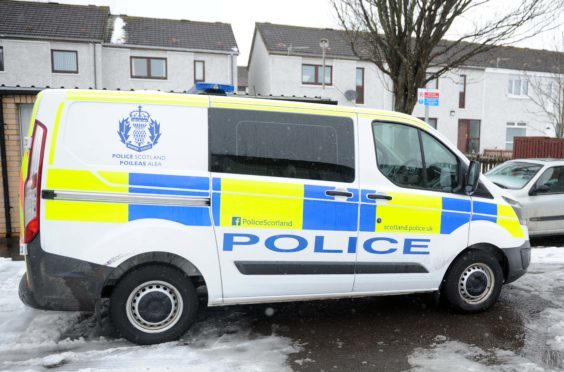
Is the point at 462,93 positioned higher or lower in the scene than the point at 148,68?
lower

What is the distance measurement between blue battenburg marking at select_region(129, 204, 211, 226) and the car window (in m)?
6.43

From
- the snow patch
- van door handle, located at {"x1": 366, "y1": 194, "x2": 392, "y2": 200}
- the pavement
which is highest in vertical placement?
the snow patch

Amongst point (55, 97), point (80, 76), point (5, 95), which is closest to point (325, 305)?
point (55, 97)

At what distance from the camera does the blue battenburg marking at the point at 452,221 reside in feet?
13.9

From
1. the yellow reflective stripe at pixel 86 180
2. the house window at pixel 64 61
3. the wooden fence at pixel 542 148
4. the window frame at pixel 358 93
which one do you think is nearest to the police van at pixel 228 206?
the yellow reflective stripe at pixel 86 180

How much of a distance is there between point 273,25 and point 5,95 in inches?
819

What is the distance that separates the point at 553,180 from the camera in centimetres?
784

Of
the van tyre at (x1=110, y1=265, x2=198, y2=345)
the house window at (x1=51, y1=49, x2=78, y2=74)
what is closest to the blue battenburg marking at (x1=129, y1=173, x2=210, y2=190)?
the van tyre at (x1=110, y1=265, x2=198, y2=345)

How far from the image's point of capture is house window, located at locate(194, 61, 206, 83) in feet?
76.0

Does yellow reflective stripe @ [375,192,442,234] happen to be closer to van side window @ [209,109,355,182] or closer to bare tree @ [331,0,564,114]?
van side window @ [209,109,355,182]

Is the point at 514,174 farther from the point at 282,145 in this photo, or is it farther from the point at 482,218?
the point at 282,145

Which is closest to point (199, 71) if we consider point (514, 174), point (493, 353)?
point (514, 174)

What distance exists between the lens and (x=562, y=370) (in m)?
3.43

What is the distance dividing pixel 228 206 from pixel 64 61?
2085 cm
